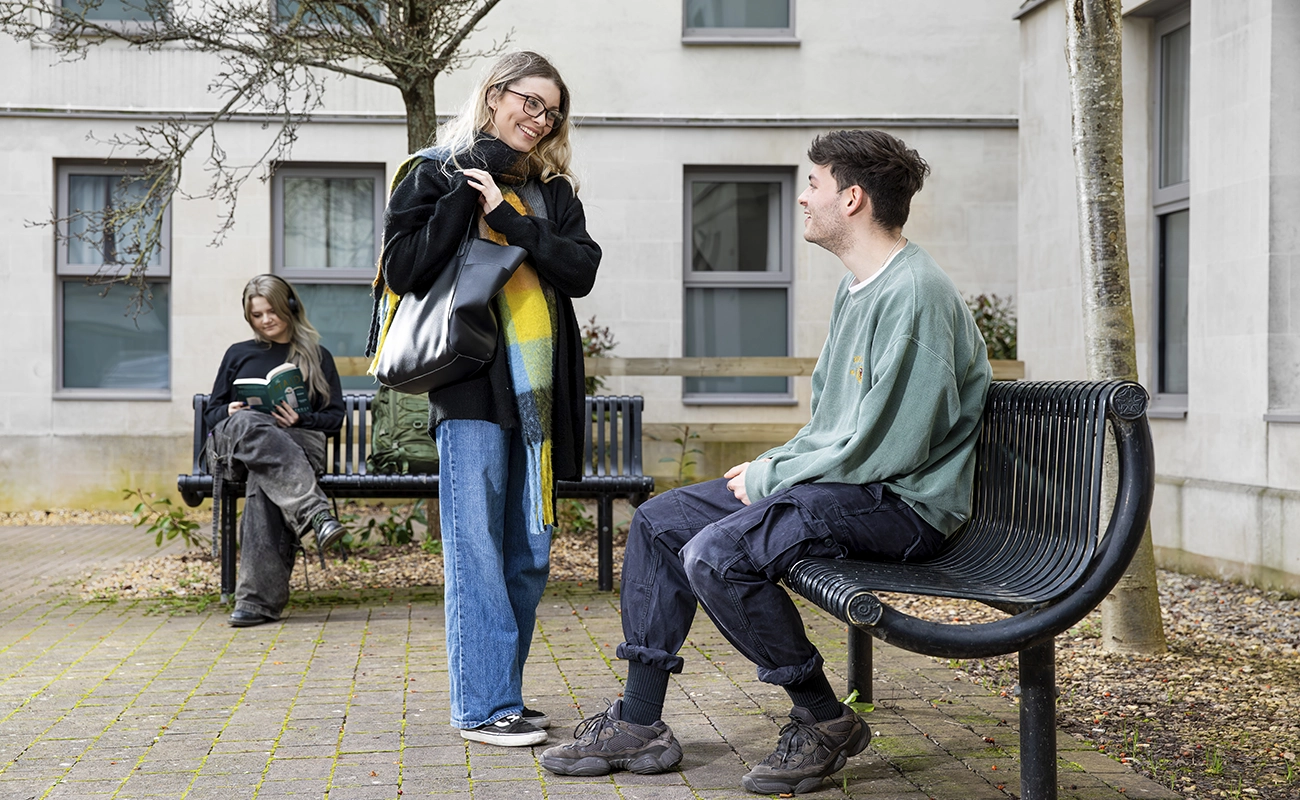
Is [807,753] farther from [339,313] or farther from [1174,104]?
[339,313]

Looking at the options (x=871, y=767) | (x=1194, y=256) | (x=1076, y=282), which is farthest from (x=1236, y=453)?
(x=871, y=767)

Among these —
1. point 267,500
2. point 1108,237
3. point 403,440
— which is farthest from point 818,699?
point 403,440

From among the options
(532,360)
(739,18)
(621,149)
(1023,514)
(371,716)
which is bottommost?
(371,716)

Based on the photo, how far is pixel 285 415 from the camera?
20.2ft

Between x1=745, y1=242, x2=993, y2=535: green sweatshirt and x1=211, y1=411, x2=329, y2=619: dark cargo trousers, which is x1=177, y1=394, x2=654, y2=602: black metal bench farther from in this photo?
x1=745, y1=242, x2=993, y2=535: green sweatshirt

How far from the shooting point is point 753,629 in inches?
126

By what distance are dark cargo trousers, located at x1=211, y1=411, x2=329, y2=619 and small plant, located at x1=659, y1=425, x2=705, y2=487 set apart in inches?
162

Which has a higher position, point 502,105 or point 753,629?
point 502,105

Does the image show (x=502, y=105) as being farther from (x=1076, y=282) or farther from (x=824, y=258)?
(x=824, y=258)

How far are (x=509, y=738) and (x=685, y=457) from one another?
24.3ft

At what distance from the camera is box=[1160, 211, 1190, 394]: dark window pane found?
319 inches

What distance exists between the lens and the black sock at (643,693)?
11.2 feet

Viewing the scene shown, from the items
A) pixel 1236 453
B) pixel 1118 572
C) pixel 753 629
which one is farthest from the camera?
pixel 1236 453

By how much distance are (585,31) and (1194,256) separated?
20.0ft
